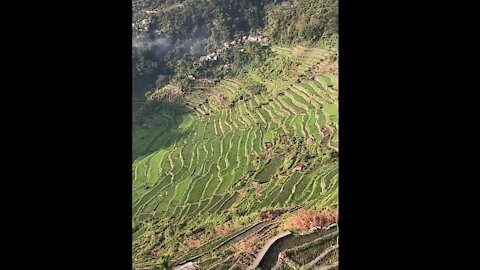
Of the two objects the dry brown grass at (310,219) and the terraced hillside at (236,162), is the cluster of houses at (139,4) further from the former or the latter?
the dry brown grass at (310,219)

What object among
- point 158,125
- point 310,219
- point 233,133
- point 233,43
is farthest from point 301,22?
point 310,219

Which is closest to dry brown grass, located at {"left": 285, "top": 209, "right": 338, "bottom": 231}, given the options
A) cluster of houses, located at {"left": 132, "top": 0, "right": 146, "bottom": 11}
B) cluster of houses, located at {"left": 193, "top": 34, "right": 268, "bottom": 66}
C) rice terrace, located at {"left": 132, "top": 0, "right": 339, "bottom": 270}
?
rice terrace, located at {"left": 132, "top": 0, "right": 339, "bottom": 270}

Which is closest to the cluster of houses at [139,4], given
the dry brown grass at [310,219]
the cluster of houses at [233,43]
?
the cluster of houses at [233,43]

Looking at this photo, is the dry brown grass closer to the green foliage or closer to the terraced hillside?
the terraced hillside

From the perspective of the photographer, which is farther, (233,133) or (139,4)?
(233,133)

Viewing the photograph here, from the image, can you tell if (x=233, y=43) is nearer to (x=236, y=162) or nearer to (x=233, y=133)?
(x=233, y=133)

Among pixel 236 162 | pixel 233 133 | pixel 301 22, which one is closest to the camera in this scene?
pixel 301 22
